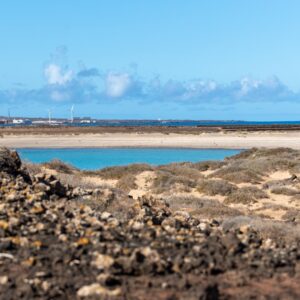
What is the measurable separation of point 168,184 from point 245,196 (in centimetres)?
432

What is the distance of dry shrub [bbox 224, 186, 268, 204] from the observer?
19078 millimetres

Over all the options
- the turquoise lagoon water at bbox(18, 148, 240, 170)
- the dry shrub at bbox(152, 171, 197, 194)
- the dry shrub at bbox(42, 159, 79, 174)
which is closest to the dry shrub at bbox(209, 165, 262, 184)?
the dry shrub at bbox(152, 171, 197, 194)

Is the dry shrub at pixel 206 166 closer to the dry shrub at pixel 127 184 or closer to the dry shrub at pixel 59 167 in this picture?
the dry shrub at pixel 127 184

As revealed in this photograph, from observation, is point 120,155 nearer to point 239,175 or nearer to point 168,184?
point 239,175

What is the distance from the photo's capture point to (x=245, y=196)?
63.4ft

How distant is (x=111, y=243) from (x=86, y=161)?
40.0 metres

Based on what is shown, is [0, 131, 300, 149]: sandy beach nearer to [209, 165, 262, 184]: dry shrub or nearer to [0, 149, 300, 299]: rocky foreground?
[209, 165, 262, 184]: dry shrub

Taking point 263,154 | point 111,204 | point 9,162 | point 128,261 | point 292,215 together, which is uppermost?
point 9,162

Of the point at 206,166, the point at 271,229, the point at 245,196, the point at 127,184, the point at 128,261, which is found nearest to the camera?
the point at 128,261

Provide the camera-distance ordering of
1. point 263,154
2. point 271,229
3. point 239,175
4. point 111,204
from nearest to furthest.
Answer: point 271,229 → point 111,204 → point 239,175 → point 263,154

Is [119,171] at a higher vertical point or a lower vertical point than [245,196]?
higher

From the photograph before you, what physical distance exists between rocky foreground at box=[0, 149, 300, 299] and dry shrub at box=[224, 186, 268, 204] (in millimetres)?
10583

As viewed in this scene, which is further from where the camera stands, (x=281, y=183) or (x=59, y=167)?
(x=59, y=167)

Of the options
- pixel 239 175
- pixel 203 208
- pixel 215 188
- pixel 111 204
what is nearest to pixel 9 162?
pixel 111 204
